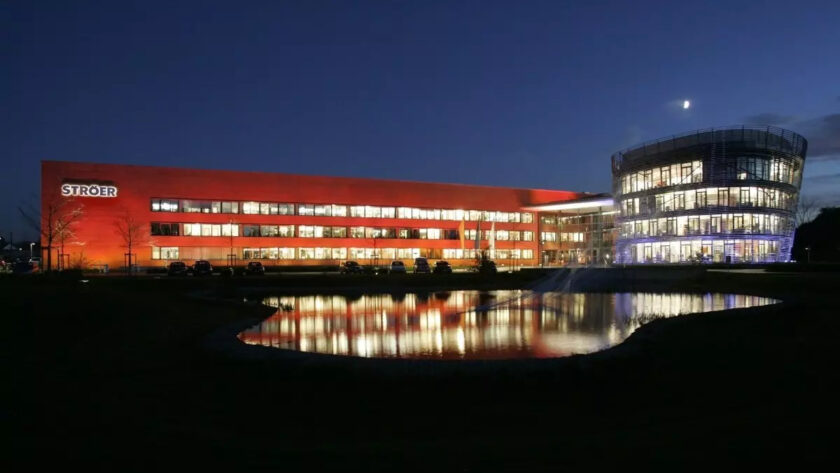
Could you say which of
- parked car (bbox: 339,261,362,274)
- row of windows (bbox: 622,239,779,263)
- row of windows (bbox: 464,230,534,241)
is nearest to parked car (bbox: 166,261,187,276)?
parked car (bbox: 339,261,362,274)

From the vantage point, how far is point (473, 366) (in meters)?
12.1

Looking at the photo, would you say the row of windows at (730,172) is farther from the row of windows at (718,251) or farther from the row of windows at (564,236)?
the row of windows at (564,236)

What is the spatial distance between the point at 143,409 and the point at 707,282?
130ft

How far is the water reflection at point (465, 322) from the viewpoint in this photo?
1641 centimetres

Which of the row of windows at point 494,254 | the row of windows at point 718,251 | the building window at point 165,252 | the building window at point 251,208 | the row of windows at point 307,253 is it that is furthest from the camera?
the row of windows at point 494,254

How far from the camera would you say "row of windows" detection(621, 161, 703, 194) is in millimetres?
73188

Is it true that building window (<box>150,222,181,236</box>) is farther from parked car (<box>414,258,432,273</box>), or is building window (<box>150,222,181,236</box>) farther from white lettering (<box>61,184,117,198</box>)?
parked car (<box>414,258,432,273</box>)

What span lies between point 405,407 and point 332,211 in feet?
241

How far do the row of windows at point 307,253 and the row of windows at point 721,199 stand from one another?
23.3 metres

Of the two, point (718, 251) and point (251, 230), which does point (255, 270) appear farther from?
point (718, 251)

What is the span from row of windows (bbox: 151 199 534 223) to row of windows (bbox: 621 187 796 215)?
23.0 metres

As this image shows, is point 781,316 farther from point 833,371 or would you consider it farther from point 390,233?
point 390,233

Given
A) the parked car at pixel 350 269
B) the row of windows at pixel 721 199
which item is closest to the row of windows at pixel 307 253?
the parked car at pixel 350 269

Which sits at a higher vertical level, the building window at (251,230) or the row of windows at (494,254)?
the building window at (251,230)
